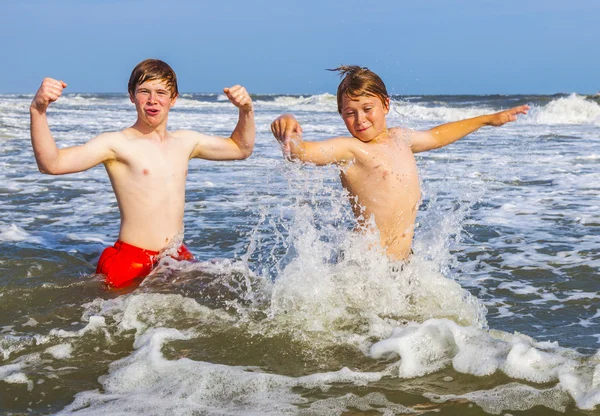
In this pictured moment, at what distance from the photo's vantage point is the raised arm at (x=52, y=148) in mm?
3699

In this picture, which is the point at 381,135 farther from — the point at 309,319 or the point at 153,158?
the point at 153,158

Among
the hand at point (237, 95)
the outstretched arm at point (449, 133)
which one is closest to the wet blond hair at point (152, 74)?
the hand at point (237, 95)

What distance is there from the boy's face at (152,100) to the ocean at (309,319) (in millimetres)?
918

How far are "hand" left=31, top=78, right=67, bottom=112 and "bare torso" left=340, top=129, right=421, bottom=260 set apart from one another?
63.6 inches

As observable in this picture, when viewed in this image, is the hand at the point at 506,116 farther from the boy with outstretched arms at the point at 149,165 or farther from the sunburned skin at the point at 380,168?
the boy with outstretched arms at the point at 149,165

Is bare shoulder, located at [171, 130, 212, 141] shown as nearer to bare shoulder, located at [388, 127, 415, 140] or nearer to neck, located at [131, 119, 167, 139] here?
neck, located at [131, 119, 167, 139]

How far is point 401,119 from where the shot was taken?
4820 mm

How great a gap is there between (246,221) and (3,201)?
2748mm

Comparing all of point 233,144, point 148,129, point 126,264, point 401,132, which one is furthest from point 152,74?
point 401,132

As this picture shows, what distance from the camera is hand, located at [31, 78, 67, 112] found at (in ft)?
12.1

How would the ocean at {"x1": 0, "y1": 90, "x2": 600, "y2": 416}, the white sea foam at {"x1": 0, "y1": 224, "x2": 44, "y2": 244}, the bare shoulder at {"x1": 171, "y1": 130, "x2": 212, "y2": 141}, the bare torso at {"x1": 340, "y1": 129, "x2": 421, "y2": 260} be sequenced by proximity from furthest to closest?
the white sea foam at {"x1": 0, "y1": 224, "x2": 44, "y2": 244}
the bare shoulder at {"x1": 171, "y1": 130, "x2": 212, "y2": 141}
the bare torso at {"x1": 340, "y1": 129, "x2": 421, "y2": 260}
the ocean at {"x1": 0, "y1": 90, "x2": 600, "y2": 416}

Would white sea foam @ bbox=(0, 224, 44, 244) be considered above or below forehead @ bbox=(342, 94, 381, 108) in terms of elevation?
below

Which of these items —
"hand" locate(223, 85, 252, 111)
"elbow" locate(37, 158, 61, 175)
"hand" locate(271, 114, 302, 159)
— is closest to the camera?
"hand" locate(271, 114, 302, 159)

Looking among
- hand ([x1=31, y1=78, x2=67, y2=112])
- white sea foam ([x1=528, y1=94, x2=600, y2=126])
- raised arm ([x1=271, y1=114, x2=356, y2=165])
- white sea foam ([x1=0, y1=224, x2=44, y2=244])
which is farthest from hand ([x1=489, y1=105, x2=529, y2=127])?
white sea foam ([x1=528, y1=94, x2=600, y2=126])
